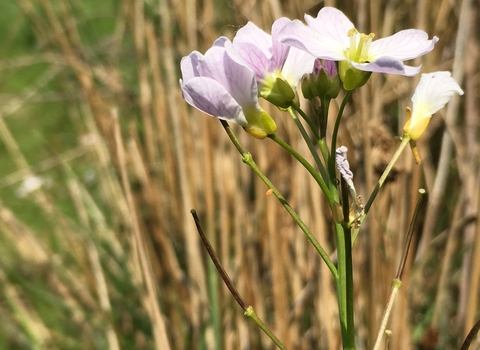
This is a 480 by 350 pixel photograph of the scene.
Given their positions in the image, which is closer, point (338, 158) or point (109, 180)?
point (338, 158)

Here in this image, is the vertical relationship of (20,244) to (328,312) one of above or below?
above

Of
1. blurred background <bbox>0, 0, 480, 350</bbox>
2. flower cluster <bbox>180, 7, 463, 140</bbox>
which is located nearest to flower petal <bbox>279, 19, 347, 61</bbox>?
flower cluster <bbox>180, 7, 463, 140</bbox>

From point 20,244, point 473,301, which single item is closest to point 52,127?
point 20,244

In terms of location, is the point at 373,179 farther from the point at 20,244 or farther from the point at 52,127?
the point at 52,127

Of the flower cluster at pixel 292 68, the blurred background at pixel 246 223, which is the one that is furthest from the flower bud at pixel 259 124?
the blurred background at pixel 246 223

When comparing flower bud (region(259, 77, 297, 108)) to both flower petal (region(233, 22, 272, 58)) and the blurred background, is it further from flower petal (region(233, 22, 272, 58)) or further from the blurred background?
the blurred background

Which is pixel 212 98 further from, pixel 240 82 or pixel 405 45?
pixel 405 45
